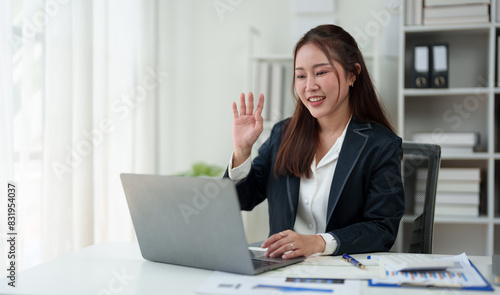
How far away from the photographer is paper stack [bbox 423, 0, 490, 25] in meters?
2.62

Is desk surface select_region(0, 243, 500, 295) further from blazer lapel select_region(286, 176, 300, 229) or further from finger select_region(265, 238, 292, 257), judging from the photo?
blazer lapel select_region(286, 176, 300, 229)

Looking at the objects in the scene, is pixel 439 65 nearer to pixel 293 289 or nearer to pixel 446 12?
pixel 446 12

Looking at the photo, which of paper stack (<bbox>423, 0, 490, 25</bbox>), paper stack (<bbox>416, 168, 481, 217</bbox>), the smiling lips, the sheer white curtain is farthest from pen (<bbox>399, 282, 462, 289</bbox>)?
paper stack (<bbox>423, 0, 490, 25</bbox>)

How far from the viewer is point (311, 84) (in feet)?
5.15

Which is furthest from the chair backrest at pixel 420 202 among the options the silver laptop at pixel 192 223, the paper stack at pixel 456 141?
the paper stack at pixel 456 141

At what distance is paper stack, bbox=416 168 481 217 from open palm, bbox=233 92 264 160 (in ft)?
4.94

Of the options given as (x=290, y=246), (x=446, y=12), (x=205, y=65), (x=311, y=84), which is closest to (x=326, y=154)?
(x=311, y=84)

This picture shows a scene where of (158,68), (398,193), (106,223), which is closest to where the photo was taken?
(398,193)

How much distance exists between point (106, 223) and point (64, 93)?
2.31 ft

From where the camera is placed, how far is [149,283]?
1.04 meters

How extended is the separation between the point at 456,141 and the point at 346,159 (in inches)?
55.7

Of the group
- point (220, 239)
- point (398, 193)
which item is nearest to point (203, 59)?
point (398, 193)

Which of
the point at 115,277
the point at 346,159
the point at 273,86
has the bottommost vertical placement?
the point at 115,277

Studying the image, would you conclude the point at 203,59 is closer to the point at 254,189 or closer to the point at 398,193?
the point at 254,189
